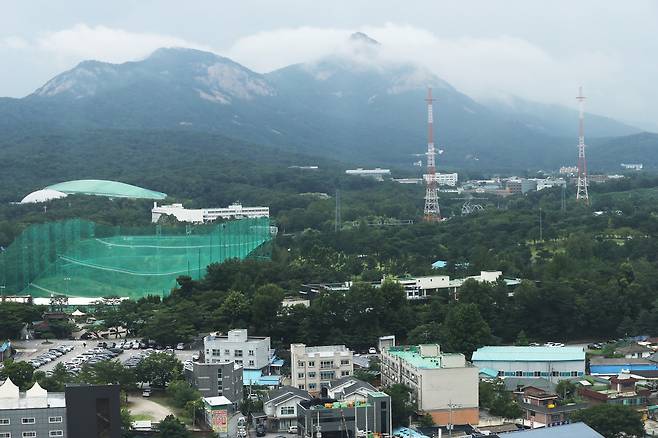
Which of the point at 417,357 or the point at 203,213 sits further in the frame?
the point at 203,213

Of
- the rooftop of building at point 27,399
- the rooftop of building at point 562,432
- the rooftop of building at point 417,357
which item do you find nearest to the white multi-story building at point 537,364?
the rooftop of building at point 417,357

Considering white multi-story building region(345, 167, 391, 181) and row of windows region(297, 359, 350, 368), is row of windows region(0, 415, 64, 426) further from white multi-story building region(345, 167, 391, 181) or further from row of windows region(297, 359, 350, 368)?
white multi-story building region(345, 167, 391, 181)

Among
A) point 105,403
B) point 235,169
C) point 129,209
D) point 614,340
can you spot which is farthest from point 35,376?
point 235,169

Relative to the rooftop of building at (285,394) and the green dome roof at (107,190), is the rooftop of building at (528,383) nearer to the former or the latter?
the rooftop of building at (285,394)

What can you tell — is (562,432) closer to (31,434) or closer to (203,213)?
(31,434)

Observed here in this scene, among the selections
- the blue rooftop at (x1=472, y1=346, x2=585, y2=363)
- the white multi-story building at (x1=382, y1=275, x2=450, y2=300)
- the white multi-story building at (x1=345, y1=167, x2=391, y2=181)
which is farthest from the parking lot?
the white multi-story building at (x1=345, y1=167, x2=391, y2=181)

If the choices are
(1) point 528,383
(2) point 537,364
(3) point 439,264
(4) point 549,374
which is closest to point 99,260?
(3) point 439,264
